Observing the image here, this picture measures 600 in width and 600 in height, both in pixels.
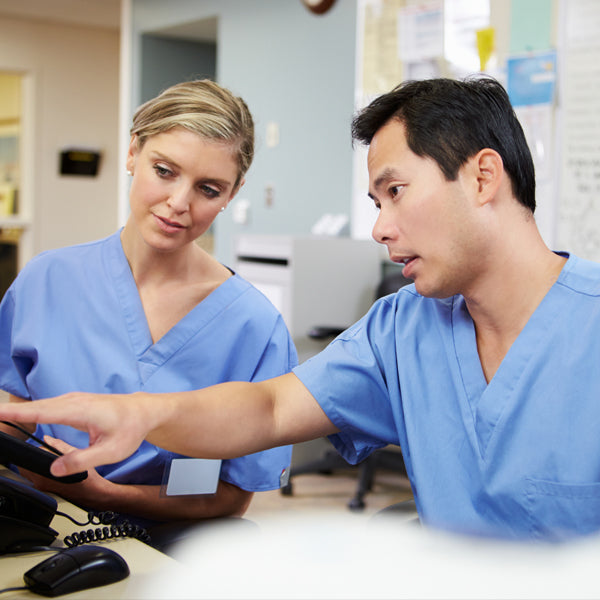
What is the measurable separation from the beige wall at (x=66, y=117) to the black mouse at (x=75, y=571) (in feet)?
22.2

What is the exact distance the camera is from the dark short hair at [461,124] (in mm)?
1129

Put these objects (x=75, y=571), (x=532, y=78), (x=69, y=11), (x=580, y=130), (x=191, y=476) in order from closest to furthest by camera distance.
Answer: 1. (x=75, y=571)
2. (x=191, y=476)
3. (x=580, y=130)
4. (x=532, y=78)
5. (x=69, y=11)

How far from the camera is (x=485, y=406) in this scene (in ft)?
3.76

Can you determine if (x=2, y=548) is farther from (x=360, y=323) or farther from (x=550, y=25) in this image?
(x=550, y=25)

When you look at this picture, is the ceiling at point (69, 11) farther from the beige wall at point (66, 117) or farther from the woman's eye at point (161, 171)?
the woman's eye at point (161, 171)

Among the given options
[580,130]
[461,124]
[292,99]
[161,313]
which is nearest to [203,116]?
[161,313]

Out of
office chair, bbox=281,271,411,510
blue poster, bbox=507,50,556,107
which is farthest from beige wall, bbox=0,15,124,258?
blue poster, bbox=507,50,556,107

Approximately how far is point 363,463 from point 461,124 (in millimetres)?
2462

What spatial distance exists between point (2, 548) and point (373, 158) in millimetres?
744

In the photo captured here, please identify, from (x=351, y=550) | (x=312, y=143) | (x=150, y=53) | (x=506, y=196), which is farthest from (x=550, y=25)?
(x=150, y=53)

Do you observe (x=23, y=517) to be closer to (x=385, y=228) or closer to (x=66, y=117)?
(x=385, y=228)

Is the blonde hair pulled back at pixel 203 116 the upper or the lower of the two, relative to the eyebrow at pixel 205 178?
upper

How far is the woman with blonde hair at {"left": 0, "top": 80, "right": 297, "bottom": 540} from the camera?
140cm

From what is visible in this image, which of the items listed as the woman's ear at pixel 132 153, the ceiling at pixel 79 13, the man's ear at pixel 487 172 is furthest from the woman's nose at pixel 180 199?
the ceiling at pixel 79 13
